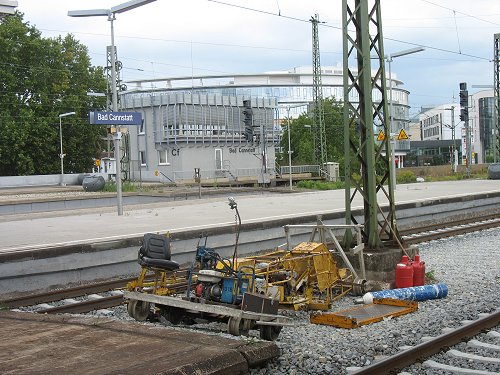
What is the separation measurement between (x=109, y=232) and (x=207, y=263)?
9.12 metres

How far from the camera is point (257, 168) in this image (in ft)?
218

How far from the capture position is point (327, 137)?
7988cm

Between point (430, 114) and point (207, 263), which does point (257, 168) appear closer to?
point (207, 263)

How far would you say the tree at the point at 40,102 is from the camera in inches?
2635

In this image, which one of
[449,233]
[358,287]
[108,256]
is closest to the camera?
[358,287]

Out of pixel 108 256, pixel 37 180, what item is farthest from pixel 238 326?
pixel 37 180

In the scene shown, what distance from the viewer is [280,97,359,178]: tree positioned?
252 feet

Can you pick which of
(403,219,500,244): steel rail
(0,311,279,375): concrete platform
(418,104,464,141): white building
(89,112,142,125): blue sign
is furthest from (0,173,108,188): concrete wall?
(418,104,464,141): white building

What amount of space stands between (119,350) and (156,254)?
1.93m

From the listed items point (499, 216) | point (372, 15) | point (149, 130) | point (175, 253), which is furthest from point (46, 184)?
point (372, 15)

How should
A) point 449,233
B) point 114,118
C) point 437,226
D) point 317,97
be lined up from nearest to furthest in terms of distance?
point 114,118 → point 449,233 → point 437,226 → point 317,97

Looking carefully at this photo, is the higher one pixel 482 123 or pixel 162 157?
pixel 482 123

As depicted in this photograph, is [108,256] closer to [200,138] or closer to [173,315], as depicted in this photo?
[173,315]

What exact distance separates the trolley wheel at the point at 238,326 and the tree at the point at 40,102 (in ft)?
204
